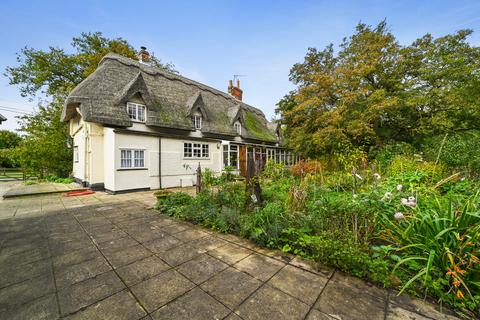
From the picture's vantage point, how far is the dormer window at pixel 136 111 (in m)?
8.99

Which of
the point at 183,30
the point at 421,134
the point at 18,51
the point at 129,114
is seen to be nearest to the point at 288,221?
the point at 129,114

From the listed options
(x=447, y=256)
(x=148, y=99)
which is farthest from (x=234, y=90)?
(x=447, y=256)

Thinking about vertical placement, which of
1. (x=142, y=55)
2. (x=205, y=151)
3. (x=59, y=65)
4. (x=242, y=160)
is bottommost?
(x=242, y=160)

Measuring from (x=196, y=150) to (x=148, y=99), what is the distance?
3791mm

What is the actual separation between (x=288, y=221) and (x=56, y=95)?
20.3m

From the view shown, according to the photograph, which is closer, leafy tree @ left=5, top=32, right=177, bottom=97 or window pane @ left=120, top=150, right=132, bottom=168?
window pane @ left=120, top=150, right=132, bottom=168

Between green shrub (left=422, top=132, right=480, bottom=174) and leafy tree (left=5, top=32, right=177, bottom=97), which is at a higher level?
leafy tree (left=5, top=32, right=177, bottom=97)

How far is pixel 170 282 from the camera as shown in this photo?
218 cm

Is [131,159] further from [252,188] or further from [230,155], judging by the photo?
[252,188]

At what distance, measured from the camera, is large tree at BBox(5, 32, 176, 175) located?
1212 cm

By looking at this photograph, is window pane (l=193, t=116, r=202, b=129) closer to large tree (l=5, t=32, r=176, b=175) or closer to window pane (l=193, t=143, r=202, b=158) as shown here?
window pane (l=193, t=143, r=202, b=158)

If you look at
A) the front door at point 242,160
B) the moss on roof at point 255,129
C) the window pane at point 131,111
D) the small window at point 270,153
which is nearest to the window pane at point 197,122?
the window pane at point 131,111

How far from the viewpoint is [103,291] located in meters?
2.04

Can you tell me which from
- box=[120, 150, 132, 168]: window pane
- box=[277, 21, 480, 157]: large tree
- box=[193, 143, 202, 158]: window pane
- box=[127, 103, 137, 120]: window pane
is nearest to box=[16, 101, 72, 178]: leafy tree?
box=[127, 103, 137, 120]: window pane
